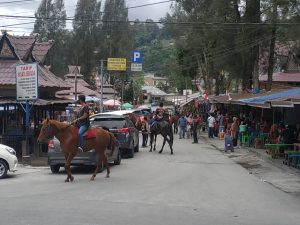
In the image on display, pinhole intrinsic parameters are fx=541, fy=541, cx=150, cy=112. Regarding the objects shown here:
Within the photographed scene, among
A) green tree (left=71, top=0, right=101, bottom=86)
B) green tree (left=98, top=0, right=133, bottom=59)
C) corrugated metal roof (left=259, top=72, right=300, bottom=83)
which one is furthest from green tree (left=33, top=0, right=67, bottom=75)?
corrugated metal roof (left=259, top=72, right=300, bottom=83)

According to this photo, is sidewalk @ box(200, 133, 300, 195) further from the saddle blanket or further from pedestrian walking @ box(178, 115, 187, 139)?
pedestrian walking @ box(178, 115, 187, 139)

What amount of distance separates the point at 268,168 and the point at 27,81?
10.00 metres

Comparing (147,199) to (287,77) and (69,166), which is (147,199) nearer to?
(69,166)

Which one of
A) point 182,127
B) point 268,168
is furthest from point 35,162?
point 182,127

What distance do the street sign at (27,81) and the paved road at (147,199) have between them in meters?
3.65

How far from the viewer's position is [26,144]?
21.8m

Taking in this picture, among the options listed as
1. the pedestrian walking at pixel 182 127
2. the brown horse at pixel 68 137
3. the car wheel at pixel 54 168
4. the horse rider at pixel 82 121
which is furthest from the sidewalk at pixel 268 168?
the pedestrian walking at pixel 182 127

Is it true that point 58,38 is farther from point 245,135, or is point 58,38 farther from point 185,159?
point 185,159

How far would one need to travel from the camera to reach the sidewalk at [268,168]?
15836 millimetres

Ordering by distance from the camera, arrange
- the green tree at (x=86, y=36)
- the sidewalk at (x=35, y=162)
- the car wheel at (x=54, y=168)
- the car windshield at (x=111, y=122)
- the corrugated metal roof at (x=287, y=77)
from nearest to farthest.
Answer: the car wheel at (x=54, y=168)
the sidewalk at (x=35, y=162)
the car windshield at (x=111, y=122)
the corrugated metal roof at (x=287, y=77)
the green tree at (x=86, y=36)

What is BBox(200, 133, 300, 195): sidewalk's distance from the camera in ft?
52.0

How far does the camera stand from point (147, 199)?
11.9m

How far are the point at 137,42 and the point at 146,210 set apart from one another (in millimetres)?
82844

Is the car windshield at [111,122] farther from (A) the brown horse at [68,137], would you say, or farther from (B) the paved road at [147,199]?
(A) the brown horse at [68,137]
